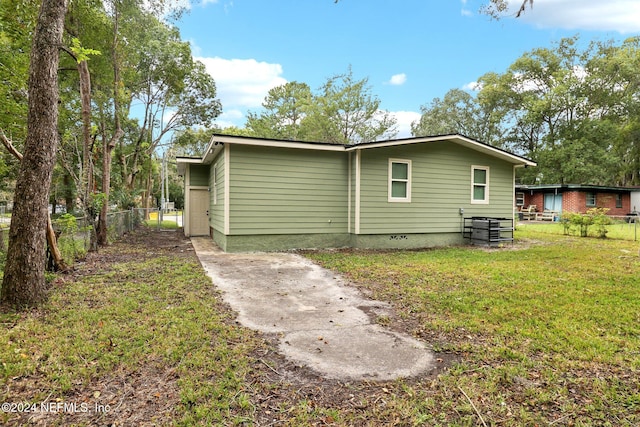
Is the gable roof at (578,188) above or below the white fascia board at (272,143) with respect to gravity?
below

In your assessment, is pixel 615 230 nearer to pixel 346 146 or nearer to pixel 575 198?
pixel 575 198

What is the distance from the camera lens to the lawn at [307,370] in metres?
2.21

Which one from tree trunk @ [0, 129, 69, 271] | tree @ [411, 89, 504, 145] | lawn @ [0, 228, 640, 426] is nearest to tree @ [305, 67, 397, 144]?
tree @ [411, 89, 504, 145]

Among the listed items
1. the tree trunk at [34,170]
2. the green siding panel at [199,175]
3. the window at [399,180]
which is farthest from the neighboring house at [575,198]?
the tree trunk at [34,170]

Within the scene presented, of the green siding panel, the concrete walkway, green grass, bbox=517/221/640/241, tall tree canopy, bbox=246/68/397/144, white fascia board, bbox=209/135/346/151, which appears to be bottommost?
the concrete walkway

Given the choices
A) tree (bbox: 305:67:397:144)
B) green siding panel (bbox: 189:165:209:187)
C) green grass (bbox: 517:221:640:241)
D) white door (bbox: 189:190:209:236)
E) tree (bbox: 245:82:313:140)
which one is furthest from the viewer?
tree (bbox: 245:82:313:140)

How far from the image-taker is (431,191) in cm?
1042

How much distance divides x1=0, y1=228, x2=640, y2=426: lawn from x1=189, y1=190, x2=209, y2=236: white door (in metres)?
8.00

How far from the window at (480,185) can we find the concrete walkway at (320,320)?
267 inches

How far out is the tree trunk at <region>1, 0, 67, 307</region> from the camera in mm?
3914

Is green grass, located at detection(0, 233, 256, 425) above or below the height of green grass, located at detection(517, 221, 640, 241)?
below

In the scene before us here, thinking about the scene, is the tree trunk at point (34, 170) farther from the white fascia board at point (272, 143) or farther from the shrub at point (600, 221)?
the shrub at point (600, 221)

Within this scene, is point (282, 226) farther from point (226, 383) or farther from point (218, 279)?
point (226, 383)

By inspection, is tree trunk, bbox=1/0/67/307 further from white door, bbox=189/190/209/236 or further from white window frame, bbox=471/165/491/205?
white window frame, bbox=471/165/491/205
